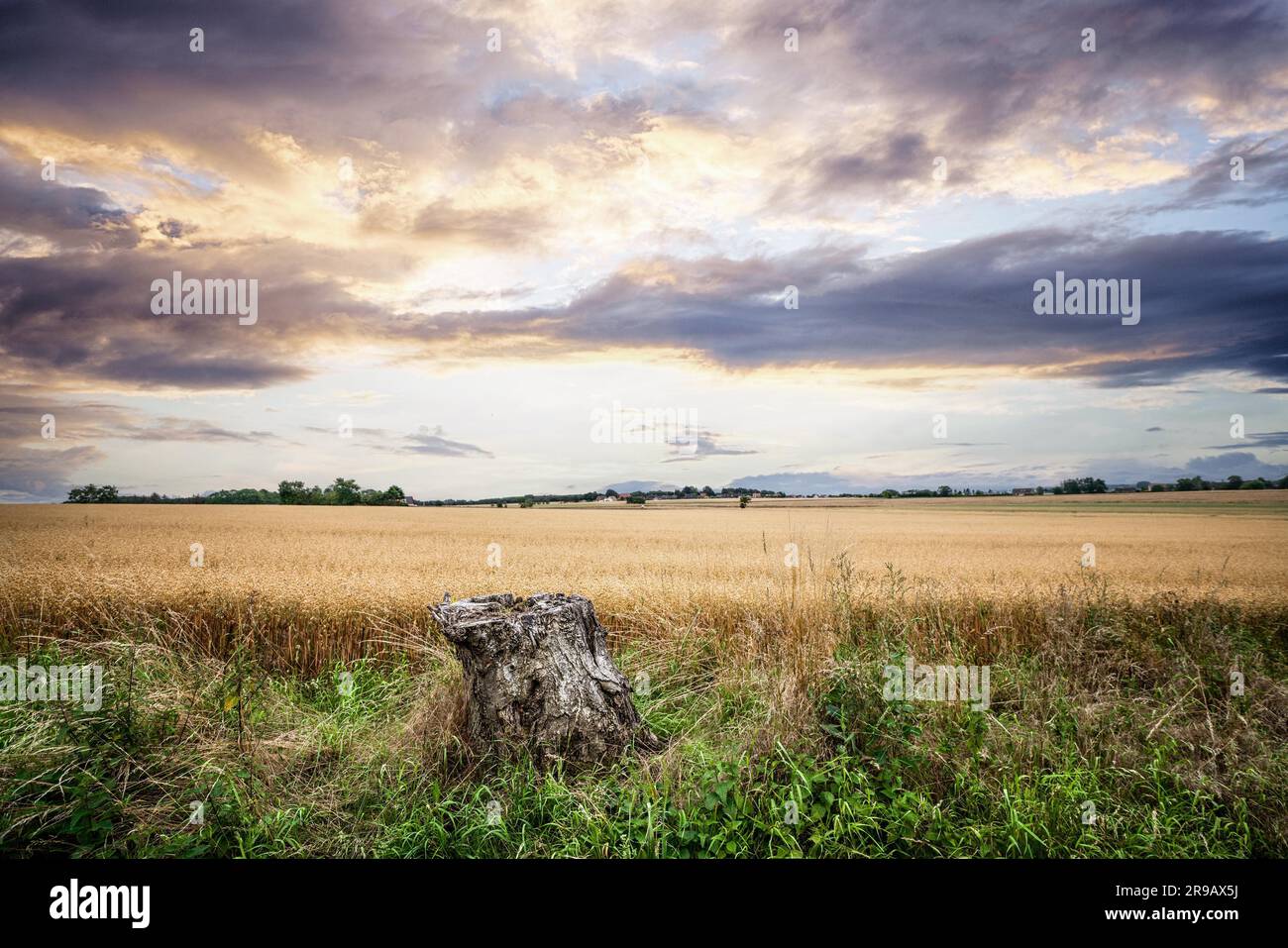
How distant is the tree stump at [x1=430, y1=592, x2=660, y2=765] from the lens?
4.84m

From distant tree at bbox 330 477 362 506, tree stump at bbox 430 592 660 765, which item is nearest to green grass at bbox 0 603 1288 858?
tree stump at bbox 430 592 660 765

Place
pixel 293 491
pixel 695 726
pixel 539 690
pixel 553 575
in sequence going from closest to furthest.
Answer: pixel 539 690 < pixel 695 726 < pixel 553 575 < pixel 293 491

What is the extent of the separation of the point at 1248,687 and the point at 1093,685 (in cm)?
140

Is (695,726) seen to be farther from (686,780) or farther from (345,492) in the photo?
(345,492)

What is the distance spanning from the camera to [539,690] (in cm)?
488

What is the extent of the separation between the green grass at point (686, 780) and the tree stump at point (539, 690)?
0.19 meters

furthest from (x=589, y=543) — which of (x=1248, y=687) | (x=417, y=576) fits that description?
(x=1248, y=687)

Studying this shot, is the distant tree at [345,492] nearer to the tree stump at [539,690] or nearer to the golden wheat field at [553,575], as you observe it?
the golden wheat field at [553,575]

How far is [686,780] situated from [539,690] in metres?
1.29

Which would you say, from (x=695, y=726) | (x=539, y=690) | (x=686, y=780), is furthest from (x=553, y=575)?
(x=686, y=780)

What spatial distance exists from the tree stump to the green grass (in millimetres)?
192

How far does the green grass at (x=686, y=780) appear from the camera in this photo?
413cm

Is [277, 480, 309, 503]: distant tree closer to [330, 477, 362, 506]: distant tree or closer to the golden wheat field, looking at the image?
[330, 477, 362, 506]: distant tree

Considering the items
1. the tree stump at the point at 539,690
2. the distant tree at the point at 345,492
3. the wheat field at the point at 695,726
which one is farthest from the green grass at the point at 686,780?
the distant tree at the point at 345,492
